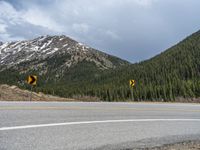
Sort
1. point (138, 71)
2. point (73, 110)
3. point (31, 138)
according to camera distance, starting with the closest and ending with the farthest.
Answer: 1. point (31, 138)
2. point (73, 110)
3. point (138, 71)

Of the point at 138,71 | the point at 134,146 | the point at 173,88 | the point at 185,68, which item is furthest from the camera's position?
the point at 138,71

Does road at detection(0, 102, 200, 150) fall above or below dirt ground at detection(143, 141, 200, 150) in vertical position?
above

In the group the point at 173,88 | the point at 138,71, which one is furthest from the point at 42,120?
the point at 138,71

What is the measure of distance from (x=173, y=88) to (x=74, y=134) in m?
87.3

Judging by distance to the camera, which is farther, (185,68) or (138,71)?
(138,71)

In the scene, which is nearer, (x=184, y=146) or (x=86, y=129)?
(x=184, y=146)

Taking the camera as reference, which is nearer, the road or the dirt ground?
the road

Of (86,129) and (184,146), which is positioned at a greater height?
(86,129)

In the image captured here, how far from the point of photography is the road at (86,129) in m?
6.80

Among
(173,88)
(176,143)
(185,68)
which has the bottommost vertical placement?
(176,143)

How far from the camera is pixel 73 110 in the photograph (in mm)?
11383

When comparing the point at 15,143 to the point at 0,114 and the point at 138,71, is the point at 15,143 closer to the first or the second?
the point at 0,114

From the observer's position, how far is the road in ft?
22.3

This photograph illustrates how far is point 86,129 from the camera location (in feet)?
27.4
